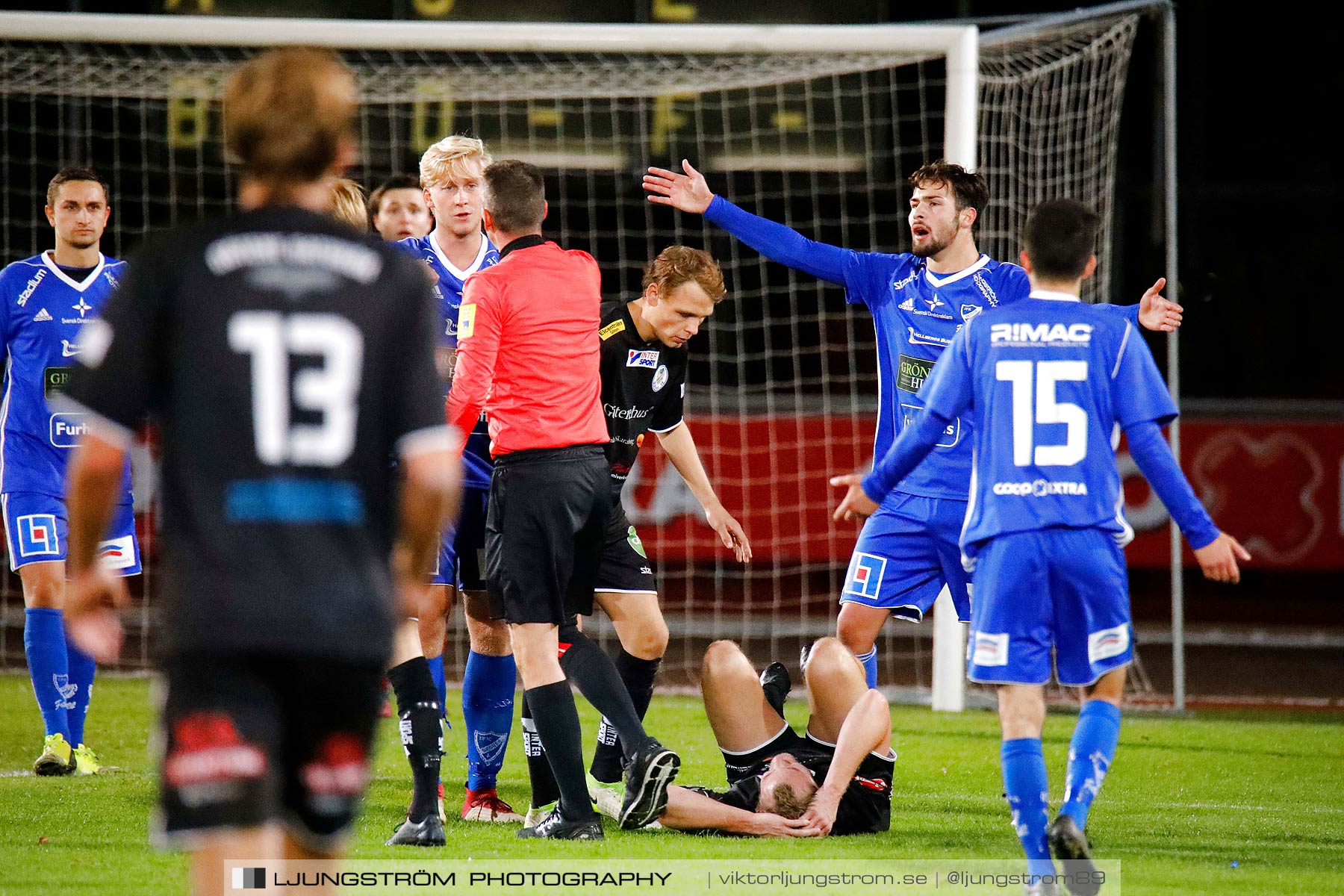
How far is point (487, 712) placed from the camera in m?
5.26

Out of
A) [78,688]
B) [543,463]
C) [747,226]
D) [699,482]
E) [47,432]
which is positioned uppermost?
[747,226]

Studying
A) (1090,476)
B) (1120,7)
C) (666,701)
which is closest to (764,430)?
(666,701)

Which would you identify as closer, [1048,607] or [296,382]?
[296,382]

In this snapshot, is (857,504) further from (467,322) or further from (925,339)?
(925,339)

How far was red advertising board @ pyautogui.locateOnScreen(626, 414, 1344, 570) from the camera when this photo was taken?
40.5 ft

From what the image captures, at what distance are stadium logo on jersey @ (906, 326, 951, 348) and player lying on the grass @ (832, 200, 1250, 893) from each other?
1.43 metres

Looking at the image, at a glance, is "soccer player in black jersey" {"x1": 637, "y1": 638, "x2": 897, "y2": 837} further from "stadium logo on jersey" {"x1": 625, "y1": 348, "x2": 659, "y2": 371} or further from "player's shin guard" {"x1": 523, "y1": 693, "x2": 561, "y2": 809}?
"stadium logo on jersey" {"x1": 625, "y1": 348, "x2": 659, "y2": 371}

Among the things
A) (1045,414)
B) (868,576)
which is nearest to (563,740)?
(868,576)

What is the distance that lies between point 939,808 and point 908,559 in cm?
93

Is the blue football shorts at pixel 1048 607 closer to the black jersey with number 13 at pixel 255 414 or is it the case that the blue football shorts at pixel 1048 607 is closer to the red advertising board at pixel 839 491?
the black jersey with number 13 at pixel 255 414

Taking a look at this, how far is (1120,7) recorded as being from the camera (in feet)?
27.3

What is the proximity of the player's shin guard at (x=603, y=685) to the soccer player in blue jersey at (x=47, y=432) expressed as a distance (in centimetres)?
232

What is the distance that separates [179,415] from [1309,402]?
1274 cm

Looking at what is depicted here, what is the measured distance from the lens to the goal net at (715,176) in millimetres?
10148
